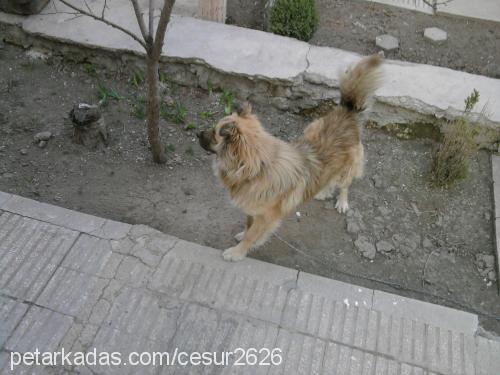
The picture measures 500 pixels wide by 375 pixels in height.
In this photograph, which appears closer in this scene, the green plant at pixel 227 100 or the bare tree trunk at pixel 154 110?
the bare tree trunk at pixel 154 110

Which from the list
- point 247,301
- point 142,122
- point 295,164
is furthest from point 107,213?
point 295,164

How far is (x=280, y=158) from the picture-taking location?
3273 millimetres

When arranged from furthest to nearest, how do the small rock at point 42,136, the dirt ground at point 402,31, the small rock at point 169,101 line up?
the dirt ground at point 402,31 < the small rock at point 169,101 < the small rock at point 42,136

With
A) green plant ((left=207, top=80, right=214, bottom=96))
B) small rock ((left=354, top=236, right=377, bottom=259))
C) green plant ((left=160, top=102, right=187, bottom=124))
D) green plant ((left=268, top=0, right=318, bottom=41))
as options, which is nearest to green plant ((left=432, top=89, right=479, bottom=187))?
small rock ((left=354, top=236, right=377, bottom=259))

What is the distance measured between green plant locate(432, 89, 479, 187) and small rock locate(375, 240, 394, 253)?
0.97 metres

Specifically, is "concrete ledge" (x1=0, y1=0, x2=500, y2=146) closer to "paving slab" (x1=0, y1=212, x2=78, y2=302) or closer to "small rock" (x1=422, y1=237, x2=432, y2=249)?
"small rock" (x1=422, y1=237, x2=432, y2=249)

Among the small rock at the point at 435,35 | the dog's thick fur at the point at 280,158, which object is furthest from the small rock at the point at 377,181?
the small rock at the point at 435,35

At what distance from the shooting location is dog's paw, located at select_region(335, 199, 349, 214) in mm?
4418

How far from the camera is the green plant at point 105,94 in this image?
5004 millimetres

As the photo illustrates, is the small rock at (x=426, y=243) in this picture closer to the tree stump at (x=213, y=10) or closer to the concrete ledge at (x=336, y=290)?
the concrete ledge at (x=336, y=290)

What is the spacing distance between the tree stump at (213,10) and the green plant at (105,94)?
1.54 m

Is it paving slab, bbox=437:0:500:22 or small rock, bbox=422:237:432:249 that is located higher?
paving slab, bbox=437:0:500:22

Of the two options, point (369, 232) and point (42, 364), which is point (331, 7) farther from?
point (42, 364)

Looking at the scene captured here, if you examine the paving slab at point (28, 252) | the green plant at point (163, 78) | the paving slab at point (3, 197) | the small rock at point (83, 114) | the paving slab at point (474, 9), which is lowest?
the paving slab at point (28, 252)
